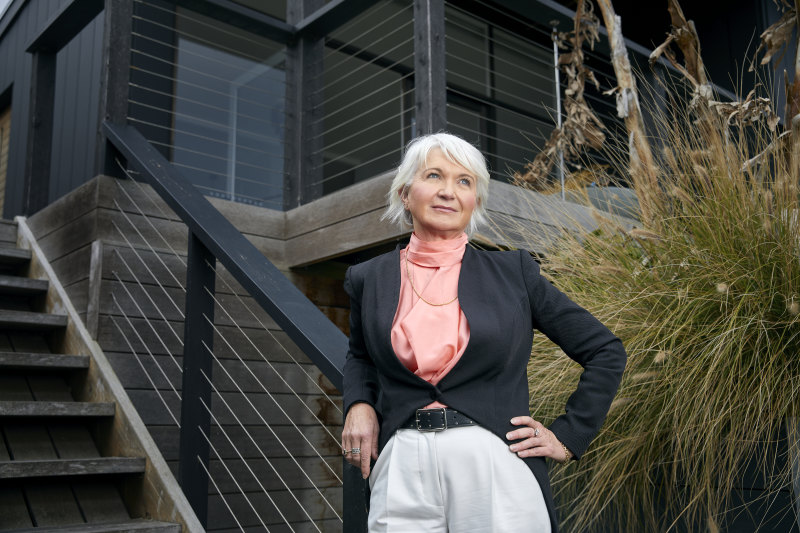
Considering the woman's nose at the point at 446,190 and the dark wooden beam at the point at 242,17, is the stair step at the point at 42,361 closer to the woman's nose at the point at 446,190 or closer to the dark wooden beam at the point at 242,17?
the dark wooden beam at the point at 242,17

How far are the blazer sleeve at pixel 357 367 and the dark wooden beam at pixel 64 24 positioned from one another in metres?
2.84

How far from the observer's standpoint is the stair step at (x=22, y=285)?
3.04 m

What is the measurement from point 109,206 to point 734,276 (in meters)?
2.27

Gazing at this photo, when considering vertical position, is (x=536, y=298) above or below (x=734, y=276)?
below

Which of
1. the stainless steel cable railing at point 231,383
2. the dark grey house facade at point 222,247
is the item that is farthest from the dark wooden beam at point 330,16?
the stainless steel cable railing at point 231,383

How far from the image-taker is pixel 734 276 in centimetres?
209

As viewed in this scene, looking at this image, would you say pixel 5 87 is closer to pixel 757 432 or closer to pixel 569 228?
pixel 569 228

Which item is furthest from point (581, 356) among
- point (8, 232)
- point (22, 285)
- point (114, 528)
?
point (8, 232)

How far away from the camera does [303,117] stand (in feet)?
13.0

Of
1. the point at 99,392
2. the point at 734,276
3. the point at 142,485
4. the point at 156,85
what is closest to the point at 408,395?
the point at 734,276

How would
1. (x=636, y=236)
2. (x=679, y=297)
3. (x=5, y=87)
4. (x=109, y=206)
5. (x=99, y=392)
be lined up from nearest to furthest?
1. (x=679, y=297)
2. (x=636, y=236)
3. (x=99, y=392)
4. (x=109, y=206)
5. (x=5, y=87)

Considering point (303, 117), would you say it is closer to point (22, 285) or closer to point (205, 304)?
point (22, 285)

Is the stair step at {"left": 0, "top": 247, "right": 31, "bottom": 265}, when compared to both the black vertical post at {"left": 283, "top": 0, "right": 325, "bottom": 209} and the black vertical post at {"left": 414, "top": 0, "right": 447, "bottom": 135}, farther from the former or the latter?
the black vertical post at {"left": 414, "top": 0, "right": 447, "bottom": 135}

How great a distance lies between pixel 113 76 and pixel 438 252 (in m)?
2.39
